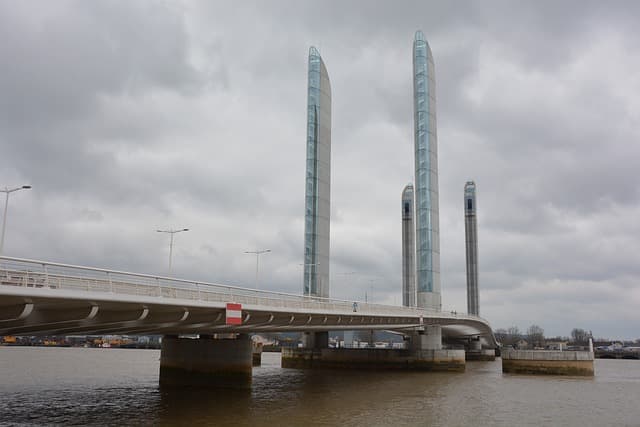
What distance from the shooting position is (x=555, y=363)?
65.6 meters

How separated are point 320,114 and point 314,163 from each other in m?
7.35

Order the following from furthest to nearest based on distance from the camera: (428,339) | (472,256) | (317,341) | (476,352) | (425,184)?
(472,256) < (476,352) < (425,184) < (317,341) < (428,339)

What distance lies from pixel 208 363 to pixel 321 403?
12.1 meters

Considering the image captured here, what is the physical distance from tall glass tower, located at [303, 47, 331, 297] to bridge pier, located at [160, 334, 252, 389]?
1292 inches

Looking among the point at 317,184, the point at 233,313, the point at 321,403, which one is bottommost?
the point at 321,403

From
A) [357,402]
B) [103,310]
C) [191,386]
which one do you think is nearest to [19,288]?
[103,310]

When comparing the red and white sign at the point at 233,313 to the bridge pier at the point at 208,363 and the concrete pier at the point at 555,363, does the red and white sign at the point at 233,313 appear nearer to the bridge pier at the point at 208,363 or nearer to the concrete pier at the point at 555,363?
the bridge pier at the point at 208,363

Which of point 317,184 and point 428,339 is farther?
point 317,184

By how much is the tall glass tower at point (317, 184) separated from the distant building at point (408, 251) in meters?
47.8

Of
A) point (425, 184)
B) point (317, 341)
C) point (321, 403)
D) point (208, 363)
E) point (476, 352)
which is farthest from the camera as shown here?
point (476, 352)

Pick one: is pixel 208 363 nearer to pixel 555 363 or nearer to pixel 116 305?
pixel 116 305

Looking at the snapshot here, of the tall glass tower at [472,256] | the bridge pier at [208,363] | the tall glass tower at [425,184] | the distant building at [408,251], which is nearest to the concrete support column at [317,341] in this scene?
the tall glass tower at [425,184]

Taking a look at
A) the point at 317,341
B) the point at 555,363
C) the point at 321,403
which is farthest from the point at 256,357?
the point at 321,403

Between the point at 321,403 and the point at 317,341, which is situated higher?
the point at 317,341
